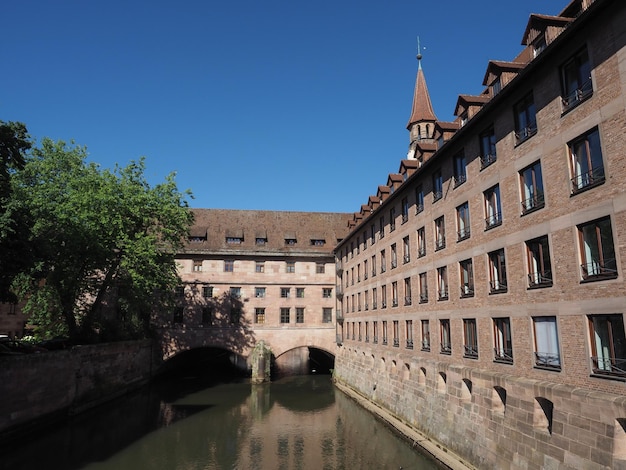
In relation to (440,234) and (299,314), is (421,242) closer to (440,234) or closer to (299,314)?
(440,234)

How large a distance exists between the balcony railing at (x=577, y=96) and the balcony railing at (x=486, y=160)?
397 centimetres

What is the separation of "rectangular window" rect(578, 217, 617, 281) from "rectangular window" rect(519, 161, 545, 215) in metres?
2.06

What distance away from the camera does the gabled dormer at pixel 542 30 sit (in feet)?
49.5

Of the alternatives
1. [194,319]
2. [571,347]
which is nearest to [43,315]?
[194,319]

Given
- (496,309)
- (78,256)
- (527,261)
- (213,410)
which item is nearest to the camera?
(527,261)

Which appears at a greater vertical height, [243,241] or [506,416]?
[243,241]

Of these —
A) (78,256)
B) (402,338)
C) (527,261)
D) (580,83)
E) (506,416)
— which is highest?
(580,83)

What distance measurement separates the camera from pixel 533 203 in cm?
1522

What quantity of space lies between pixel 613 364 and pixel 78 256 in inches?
1186

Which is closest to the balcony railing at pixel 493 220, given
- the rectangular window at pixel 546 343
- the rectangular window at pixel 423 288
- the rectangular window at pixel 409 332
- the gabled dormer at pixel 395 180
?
the rectangular window at pixel 546 343

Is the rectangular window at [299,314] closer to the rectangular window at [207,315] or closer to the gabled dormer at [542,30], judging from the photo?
the rectangular window at [207,315]

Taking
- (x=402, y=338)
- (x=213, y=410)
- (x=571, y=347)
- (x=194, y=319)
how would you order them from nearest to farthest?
1. (x=571, y=347)
2. (x=402, y=338)
3. (x=213, y=410)
4. (x=194, y=319)

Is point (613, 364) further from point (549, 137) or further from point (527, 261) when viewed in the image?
point (549, 137)

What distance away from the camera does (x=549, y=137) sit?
14.4 m
